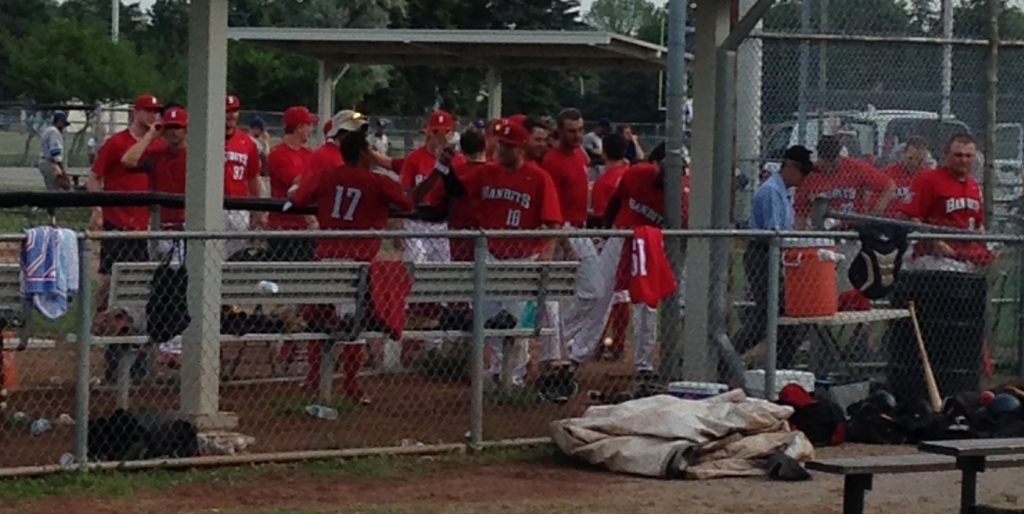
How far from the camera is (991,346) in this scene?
13500mm

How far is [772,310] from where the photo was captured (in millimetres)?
10586

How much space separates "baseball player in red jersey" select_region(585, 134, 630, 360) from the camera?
13461 mm

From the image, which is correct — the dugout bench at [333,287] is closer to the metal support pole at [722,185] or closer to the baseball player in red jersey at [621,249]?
the metal support pole at [722,185]

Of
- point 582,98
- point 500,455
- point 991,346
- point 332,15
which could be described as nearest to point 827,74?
point 991,346

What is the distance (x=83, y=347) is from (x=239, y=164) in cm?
497

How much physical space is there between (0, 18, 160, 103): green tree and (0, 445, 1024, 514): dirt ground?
38.5m

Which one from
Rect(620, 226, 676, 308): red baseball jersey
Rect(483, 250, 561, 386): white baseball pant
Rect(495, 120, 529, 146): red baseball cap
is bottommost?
Rect(483, 250, 561, 386): white baseball pant

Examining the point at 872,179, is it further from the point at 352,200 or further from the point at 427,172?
the point at 352,200

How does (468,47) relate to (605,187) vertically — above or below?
above

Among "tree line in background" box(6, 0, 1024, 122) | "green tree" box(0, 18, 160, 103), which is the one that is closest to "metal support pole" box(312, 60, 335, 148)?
"tree line in background" box(6, 0, 1024, 122)

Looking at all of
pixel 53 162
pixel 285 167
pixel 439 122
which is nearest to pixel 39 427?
pixel 285 167

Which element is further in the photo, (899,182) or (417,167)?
(899,182)

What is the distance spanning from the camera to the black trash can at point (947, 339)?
39.2 ft

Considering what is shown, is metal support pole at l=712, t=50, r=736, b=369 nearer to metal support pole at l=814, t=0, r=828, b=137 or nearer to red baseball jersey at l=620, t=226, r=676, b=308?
red baseball jersey at l=620, t=226, r=676, b=308
